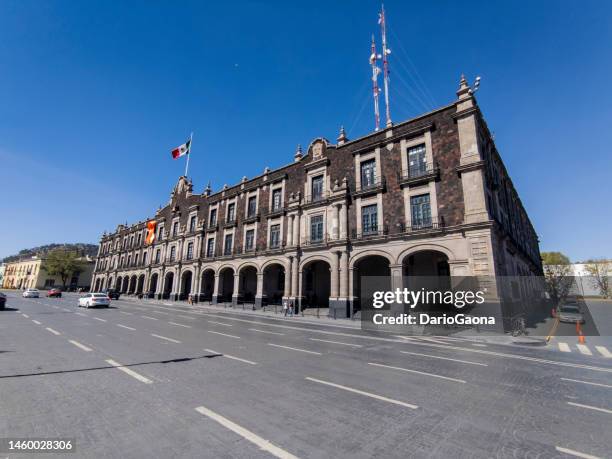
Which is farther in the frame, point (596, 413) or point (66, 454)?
point (596, 413)

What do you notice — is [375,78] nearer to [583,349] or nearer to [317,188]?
[317,188]

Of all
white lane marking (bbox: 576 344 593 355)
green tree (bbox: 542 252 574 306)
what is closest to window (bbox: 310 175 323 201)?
white lane marking (bbox: 576 344 593 355)

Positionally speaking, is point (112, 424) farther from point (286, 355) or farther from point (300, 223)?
point (300, 223)

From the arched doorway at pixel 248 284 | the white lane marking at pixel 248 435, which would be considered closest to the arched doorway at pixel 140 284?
the arched doorway at pixel 248 284

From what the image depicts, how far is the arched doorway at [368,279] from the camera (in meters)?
25.4

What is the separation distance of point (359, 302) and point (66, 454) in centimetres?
2348

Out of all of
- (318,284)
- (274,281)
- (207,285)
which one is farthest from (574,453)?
(207,285)

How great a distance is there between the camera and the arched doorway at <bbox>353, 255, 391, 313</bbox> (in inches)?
998

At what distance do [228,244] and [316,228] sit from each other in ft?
50.7

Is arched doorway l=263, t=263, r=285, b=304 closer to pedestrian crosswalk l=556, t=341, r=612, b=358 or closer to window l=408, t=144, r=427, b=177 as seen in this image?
window l=408, t=144, r=427, b=177

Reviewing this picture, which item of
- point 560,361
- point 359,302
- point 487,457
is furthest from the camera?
point 359,302

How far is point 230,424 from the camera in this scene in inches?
181

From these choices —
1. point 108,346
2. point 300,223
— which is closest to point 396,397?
point 108,346

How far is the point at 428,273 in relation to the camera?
82.0 feet
